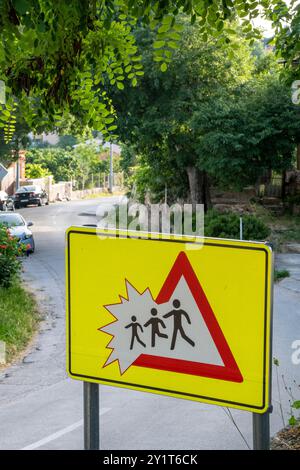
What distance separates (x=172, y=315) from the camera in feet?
8.87

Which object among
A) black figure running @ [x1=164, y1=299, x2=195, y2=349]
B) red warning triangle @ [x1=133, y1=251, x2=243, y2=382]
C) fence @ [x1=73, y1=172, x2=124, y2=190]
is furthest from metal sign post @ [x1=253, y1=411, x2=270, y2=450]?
fence @ [x1=73, y1=172, x2=124, y2=190]

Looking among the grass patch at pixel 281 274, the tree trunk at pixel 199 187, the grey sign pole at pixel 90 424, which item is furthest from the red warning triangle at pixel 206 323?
the tree trunk at pixel 199 187

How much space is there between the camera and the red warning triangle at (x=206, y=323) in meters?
2.62

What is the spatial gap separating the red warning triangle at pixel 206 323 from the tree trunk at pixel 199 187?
30989 mm

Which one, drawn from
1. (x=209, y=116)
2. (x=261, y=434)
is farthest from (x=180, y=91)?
(x=261, y=434)

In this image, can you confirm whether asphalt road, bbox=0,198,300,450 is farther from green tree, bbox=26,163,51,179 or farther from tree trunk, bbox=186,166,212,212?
green tree, bbox=26,163,51,179

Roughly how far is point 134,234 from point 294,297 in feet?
52.7

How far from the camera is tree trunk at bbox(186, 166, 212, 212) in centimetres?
3407

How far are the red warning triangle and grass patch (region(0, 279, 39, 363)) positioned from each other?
10.4m

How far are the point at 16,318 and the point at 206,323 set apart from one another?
12.5 metres

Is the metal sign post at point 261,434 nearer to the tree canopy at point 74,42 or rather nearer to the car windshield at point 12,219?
the tree canopy at point 74,42

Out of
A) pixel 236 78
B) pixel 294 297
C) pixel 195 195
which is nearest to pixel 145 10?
pixel 294 297

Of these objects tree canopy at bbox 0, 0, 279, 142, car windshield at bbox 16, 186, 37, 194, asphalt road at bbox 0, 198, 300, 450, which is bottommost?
Result: asphalt road at bbox 0, 198, 300, 450
